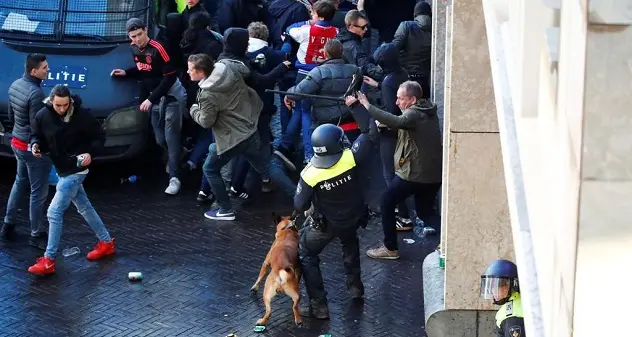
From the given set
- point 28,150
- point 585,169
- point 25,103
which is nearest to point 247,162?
point 28,150

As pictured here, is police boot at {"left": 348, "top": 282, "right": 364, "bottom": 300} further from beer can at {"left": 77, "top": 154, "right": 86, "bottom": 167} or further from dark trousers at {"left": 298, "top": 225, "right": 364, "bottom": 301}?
beer can at {"left": 77, "top": 154, "right": 86, "bottom": 167}

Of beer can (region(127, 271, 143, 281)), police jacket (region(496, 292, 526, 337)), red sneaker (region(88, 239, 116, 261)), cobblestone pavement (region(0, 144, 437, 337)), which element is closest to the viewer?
police jacket (region(496, 292, 526, 337))

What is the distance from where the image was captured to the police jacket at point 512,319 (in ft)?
20.1

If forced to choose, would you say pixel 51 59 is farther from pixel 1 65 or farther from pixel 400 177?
pixel 400 177

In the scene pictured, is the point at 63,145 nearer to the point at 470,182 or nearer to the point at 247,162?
the point at 247,162

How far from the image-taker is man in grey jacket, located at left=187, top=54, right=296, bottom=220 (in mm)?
10734

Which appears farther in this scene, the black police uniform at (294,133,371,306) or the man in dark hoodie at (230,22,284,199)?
the man in dark hoodie at (230,22,284,199)

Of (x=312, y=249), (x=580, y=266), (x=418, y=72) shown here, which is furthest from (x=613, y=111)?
Answer: (x=418, y=72)

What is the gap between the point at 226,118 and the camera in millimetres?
10984

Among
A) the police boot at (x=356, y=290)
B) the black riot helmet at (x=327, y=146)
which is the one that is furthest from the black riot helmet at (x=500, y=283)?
the police boot at (x=356, y=290)

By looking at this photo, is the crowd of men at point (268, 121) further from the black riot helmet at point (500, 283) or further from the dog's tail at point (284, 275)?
the black riot helmet at point (500, 283)

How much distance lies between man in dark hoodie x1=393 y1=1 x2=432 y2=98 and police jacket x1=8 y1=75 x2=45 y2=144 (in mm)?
3588

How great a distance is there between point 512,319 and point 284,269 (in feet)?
9.57

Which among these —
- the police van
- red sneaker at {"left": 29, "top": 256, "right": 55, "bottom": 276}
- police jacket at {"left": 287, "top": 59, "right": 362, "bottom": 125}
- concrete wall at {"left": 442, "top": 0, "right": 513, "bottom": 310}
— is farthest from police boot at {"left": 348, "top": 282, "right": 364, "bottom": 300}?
the police van
